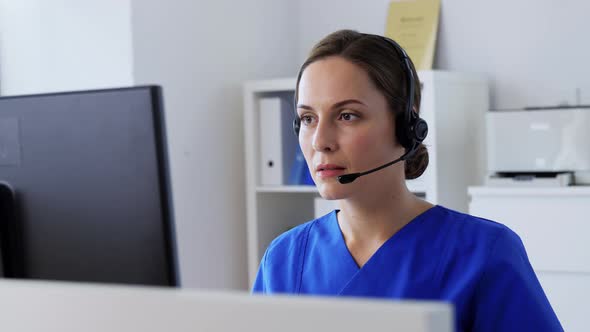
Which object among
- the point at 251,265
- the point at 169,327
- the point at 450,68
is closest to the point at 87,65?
the point at 251,265

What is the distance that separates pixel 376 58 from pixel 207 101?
2.14m

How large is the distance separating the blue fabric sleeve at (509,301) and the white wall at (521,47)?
2.27 metres

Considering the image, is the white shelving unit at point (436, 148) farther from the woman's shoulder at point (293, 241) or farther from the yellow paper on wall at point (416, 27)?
the woman's shoulder at point (293, 241)

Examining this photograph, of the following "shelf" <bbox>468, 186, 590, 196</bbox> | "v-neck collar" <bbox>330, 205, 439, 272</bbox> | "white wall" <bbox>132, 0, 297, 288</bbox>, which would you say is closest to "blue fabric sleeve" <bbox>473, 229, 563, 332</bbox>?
"v-neck collar" <bbox>330, 205, 439, 272</bbox>

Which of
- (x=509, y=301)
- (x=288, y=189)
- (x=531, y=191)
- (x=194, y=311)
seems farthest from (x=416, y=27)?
(x=194, y=311)

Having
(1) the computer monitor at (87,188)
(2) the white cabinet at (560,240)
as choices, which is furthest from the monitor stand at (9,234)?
(2) the white cabinet at (560,240)

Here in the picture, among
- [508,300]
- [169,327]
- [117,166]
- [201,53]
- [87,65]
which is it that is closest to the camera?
[169,327]

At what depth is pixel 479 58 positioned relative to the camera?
11.2ft

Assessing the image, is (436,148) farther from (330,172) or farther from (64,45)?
(330,172)

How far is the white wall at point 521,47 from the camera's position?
10.5 ft

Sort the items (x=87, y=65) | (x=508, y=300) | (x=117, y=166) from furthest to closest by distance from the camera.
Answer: (x=87, y=65)
(x=508, y=300)
(x=117, y=166)

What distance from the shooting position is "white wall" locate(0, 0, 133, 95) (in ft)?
9.54

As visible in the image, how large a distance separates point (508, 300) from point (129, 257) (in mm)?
Result: 478

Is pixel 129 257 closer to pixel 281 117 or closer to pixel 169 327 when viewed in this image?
pixel 169 327
